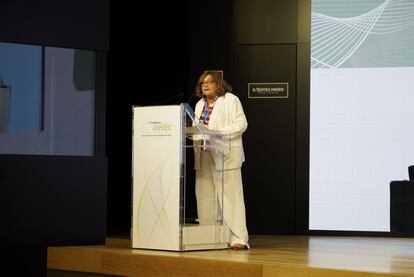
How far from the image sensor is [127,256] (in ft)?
20.1

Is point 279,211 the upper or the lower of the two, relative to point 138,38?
lower

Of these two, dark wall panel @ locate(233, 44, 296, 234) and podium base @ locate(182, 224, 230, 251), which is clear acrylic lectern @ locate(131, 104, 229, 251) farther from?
dark wall panel @ locate(233, 44, 296, 234)

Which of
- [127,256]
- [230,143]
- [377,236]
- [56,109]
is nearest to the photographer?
[127,256]

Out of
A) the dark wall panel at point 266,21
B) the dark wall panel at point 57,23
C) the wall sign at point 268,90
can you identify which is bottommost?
the wall sign at point 268,90

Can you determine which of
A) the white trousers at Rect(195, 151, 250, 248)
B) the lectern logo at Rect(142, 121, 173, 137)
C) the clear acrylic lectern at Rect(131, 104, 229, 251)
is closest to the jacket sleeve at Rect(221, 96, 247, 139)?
the clear acrylic lectern at Rect(131, 104, 229, 251)

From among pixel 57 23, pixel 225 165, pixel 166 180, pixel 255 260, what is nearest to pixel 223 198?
pixel 225 165

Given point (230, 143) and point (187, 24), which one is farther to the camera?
point (187, 24)

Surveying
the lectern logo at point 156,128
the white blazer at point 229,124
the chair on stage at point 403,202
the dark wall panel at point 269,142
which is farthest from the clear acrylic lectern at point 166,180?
the chair on stage at point 403,202

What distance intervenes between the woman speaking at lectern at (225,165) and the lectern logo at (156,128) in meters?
0.35

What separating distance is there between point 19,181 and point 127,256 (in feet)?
4.07

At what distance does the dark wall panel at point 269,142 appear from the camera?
8227 mm

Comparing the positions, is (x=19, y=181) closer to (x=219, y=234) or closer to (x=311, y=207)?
(x=219, y=234)

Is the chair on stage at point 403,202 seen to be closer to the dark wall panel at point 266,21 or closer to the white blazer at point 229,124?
the dark wall panel at point 266,21

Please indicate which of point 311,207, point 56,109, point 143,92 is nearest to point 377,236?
point 311,207
